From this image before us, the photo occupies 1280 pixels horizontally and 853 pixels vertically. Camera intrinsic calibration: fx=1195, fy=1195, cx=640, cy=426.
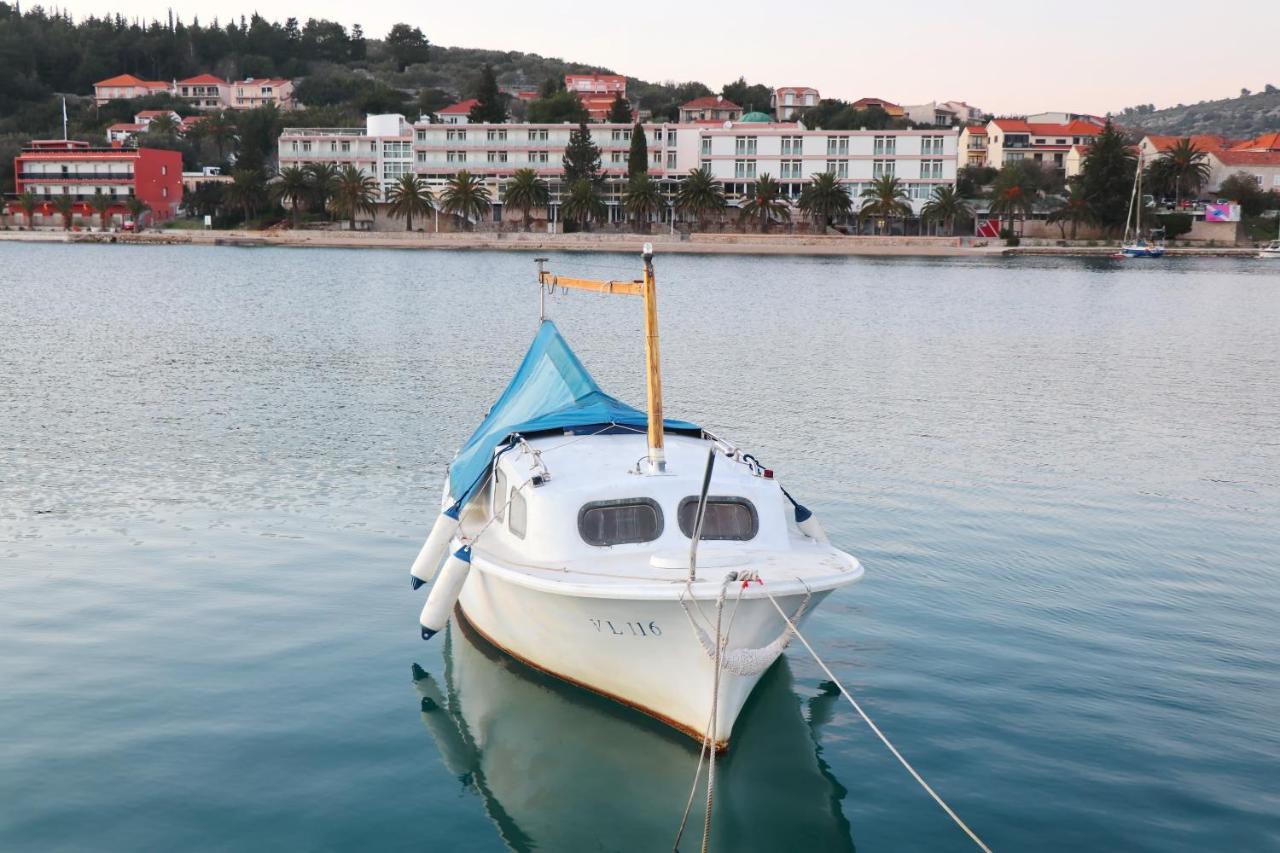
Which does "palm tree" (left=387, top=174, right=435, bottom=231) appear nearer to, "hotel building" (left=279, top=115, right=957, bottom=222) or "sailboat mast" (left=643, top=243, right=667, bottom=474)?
"hotel building" (left=279, top=115, right=957, bottom=222)

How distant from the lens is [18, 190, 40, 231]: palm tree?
157375 mm

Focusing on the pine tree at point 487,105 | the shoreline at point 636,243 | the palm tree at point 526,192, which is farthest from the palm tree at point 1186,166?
the pine tree at point 487,105

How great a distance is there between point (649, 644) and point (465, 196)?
13534 centimetres

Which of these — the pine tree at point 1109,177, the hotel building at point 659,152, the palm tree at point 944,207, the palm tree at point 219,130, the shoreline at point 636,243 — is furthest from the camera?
the palm tree at point 219,130

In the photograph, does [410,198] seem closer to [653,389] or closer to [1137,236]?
[1137,236]

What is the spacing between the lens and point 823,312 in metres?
71.1

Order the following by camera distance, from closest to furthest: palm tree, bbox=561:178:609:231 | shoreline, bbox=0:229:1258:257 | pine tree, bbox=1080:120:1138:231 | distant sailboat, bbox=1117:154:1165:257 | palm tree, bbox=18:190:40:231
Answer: distant sailboat, bbox=1117:154:1165:257 → shoreline, bbox=0:229:1258:257 → palm tree, bbox=561:178:609:231 → pine tree, bbox=1080:120:1138:231 → palm tree, bbox=18:190:40:231

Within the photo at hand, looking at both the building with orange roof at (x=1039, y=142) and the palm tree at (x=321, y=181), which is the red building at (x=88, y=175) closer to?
the palm tree at (x=321, y=181)

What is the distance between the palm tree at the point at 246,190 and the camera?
14738 cm

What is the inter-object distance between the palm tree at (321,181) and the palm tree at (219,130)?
37.1 meters

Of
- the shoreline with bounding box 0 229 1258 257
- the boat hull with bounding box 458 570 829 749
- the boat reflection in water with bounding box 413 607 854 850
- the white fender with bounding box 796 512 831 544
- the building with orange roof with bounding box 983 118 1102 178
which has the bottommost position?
the boat reflection in water with bounding box 413 607 854 850

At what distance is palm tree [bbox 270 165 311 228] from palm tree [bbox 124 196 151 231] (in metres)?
20.4

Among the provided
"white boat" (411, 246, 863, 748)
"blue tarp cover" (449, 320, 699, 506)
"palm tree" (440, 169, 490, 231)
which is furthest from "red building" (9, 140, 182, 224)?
"white boat" (411, 246, 863, 748)

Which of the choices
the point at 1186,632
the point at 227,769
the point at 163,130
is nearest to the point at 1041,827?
the point at 1186,632
